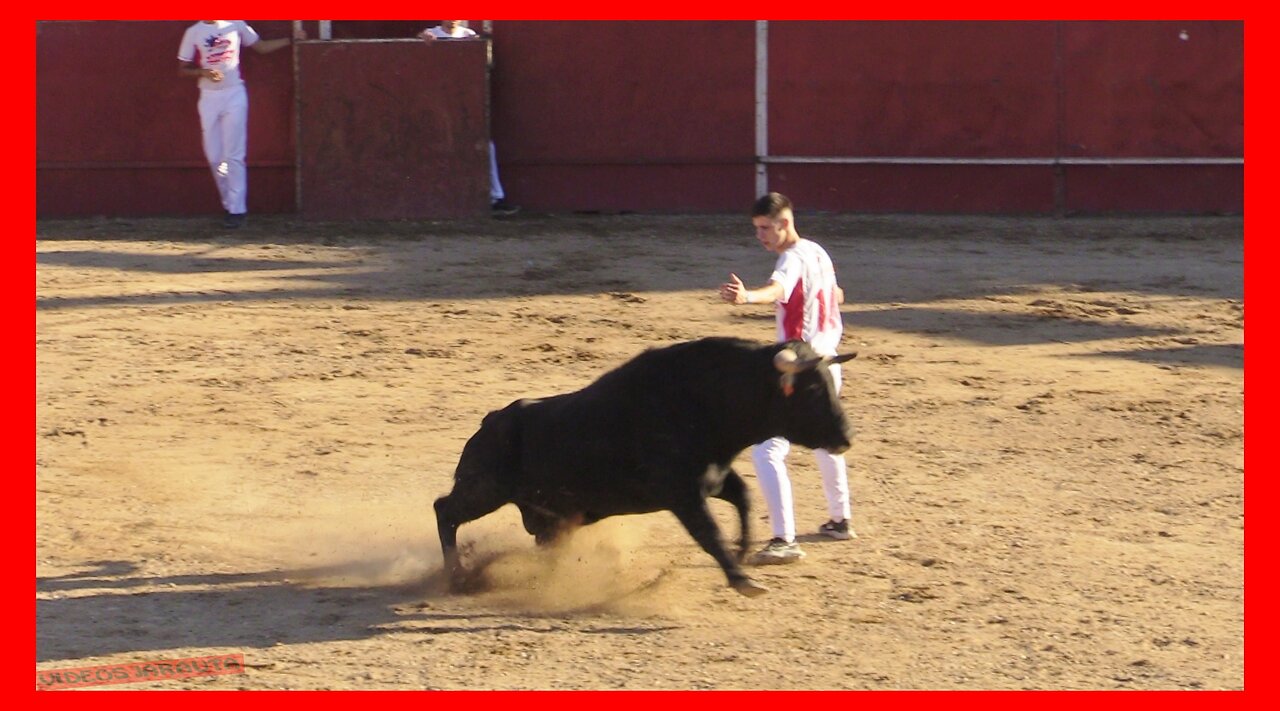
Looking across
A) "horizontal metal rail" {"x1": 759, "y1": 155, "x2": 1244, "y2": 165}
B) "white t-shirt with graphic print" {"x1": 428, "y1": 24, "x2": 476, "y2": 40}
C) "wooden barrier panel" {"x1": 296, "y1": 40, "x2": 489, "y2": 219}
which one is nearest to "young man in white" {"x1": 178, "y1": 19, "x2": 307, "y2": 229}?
"wooden barrier panel" {"x1": 296, "y1": 40, "x2": 489, "y2": 219}

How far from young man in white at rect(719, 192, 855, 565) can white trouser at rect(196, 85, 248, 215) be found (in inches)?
328

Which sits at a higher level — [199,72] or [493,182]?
[199,72]

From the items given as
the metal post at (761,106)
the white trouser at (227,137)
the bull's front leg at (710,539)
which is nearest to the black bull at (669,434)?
the bull's front leg at (710,539)

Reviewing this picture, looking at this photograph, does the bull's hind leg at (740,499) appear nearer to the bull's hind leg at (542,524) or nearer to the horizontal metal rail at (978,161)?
the bull's hind leg at (542,524)

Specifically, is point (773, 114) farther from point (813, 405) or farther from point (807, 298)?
point (813, 405)

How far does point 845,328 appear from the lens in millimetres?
9445

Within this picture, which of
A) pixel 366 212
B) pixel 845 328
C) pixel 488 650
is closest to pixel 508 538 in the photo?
pixel 488 650

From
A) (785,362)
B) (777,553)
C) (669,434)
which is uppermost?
(785,362)

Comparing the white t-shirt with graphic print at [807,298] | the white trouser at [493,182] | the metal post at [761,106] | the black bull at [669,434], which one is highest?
the metal post at [761,106]

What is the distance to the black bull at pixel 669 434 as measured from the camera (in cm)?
504

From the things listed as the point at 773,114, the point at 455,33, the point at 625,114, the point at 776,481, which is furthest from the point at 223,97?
the point at 776,481

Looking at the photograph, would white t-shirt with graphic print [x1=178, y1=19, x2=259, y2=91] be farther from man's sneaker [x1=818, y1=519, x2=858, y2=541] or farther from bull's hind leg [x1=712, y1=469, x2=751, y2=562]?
bull's hind leg [x1=712, y1=469, x2=751, y2=562]

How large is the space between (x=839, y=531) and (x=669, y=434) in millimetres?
1098

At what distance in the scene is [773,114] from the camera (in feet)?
45.5
